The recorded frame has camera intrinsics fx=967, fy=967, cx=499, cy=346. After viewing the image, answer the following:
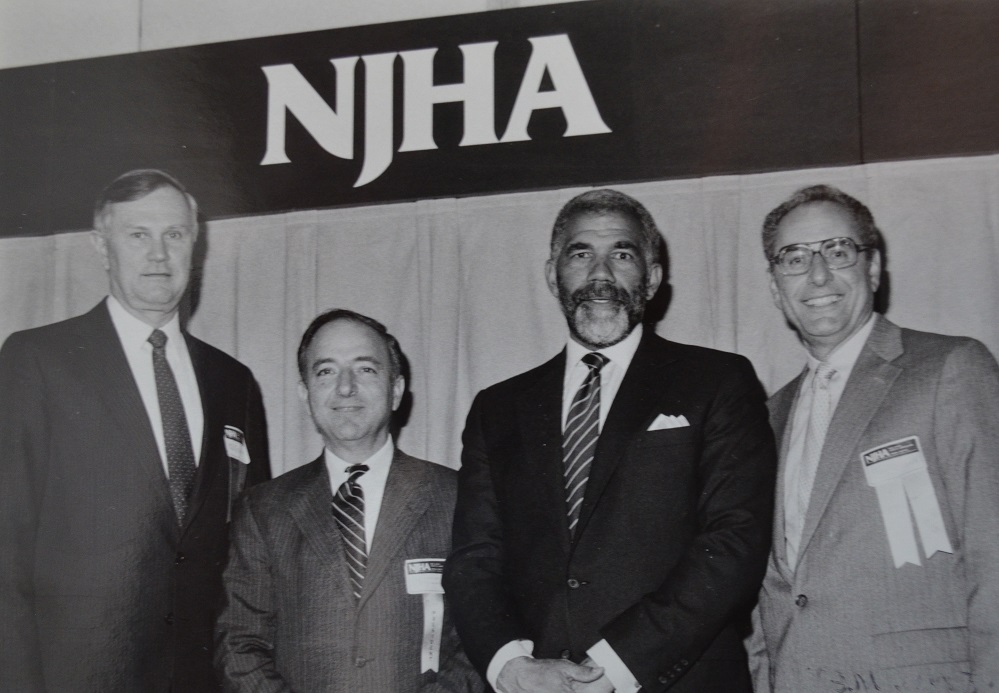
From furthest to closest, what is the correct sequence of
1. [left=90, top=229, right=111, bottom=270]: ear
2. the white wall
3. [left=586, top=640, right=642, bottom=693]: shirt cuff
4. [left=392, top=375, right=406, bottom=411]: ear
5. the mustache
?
1. the white wall
2. [left=90, top=229, right=111, bottom=270]: ear
3. [left=392, top=375, right=406, bottom=411]: ear
4. the mustache
5. [left=586, top=640, right=642, bottom=693]: shirt cuff

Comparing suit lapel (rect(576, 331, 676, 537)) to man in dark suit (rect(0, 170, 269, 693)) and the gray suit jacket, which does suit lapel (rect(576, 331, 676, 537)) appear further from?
man in dark suit (rect(0, 170, 269, 693))

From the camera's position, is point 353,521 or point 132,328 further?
point 132,328

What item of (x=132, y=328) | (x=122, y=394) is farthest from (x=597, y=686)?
(x=132, y=328)

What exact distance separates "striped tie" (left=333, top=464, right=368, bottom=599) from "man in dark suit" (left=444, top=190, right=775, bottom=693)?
281 millimetres

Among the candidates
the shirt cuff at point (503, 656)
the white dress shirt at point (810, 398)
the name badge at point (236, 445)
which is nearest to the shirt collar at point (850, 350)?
the white dress shirt at point (810, 398)

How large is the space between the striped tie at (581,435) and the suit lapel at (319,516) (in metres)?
0.64

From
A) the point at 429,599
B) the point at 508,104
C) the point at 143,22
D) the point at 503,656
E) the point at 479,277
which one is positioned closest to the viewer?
the point at 503,656

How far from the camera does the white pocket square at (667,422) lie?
2.29 meters

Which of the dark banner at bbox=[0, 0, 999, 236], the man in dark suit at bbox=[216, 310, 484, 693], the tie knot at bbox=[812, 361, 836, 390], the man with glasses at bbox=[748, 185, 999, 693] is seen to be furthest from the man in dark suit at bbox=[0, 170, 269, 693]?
the tie knot at bbox=[812, 361, 836, 390]

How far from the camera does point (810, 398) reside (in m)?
2.50

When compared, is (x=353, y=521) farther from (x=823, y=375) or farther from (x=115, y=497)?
(x=823, y=375)

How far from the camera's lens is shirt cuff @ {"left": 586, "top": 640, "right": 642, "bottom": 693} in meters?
2.07

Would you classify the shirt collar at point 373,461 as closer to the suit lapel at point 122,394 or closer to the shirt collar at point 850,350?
the suit lapel at point 122,394

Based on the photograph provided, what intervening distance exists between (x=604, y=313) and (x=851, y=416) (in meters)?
0.65
